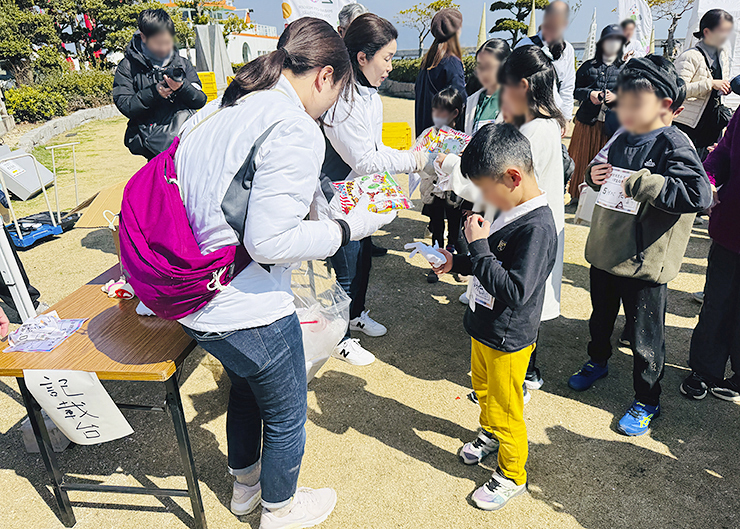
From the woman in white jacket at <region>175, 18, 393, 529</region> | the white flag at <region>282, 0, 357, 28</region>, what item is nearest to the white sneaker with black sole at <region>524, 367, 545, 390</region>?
the woman in white jacket at <region>175, 18, 393, 529</region>

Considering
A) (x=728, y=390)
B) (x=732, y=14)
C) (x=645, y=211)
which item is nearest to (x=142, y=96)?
(x=645, y=211)

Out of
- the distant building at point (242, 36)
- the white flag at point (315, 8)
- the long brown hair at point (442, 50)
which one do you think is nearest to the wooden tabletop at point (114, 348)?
the long brown hair at point (442, 50)

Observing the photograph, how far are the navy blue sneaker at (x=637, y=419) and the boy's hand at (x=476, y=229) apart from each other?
51.9 inches

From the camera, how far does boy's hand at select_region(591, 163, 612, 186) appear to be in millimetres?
2195

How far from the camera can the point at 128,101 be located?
11.2 feet

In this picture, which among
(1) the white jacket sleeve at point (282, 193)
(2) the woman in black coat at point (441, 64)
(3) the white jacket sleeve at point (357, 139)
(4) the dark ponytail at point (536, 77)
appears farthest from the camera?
(2) the woman in black coat at point (441, 64)

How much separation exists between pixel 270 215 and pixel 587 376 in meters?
2.14

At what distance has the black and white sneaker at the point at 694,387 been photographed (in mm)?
2498

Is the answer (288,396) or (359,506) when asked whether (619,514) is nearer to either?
(359,506)

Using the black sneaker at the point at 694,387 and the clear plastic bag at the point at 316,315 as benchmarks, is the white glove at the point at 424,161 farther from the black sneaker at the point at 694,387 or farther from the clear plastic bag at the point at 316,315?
the black sneaker at the point at 694,387

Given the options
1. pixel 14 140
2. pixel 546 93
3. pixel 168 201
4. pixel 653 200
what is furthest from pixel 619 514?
pixel 14 140

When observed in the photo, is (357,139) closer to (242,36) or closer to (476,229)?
(476,229)

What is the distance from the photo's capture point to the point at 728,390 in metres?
2.52

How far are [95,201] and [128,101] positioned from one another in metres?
1.03
